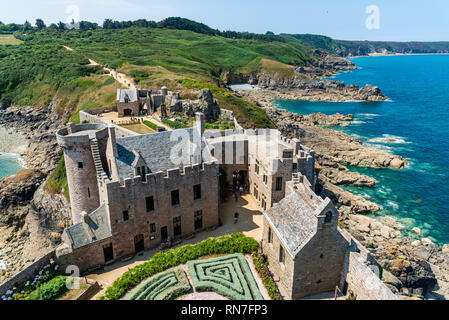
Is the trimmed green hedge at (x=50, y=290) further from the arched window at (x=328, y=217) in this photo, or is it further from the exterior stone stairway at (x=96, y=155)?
the arched window at (x=328, y=217)

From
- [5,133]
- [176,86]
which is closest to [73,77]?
[5,133]

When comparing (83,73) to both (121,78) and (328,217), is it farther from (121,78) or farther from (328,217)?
(328,217)

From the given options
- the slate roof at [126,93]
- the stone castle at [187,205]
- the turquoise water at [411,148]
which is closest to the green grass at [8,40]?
the slate roof at [126,93]

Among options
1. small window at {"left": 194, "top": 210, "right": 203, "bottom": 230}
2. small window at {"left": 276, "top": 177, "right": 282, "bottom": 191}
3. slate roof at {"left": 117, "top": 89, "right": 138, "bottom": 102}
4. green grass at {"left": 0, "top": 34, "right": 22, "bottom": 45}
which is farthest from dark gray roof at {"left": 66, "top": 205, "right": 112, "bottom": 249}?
green grass at {"left": 0, "top": 34, "right": 22, "bottom": 45}

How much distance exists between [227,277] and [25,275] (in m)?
17.6

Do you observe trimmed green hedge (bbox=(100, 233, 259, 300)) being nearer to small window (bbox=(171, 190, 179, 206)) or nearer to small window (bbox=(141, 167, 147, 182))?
small window (bbox=(171, 190, 179, 206))

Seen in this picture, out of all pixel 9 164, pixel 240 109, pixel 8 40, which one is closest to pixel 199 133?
pixel 240 109

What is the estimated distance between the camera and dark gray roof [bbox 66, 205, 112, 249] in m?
30.2

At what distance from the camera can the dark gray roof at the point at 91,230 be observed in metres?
30.2

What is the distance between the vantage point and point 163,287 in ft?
87.5

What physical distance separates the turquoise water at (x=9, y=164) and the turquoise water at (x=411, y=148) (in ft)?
266

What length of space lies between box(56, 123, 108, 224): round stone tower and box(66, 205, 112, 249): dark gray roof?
6.94 m

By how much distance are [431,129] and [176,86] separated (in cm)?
9465
